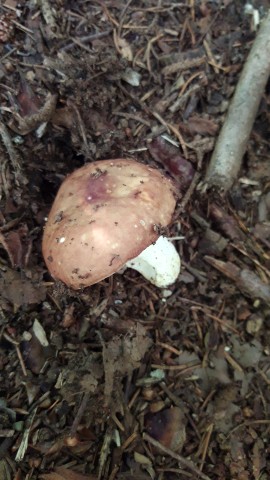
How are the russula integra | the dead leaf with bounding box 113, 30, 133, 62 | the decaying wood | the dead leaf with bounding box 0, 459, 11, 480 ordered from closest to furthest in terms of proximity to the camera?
the russula integra < the dead leaf with bounding box 0, 459, 11, 480 < the decaying wood < the dead leaf with bounding box 113, 30, 133, 62

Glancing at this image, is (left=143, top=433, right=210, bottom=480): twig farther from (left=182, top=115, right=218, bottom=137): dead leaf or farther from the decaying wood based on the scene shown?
(left=182, top=115, right=218, bottom=137): dead leaf

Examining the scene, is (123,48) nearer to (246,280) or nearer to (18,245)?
(18,245)

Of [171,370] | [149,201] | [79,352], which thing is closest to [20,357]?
[79,352]

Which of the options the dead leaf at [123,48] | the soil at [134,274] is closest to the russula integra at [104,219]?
the soil at [134,274]

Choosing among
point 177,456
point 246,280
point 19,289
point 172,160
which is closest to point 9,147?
point 19,289

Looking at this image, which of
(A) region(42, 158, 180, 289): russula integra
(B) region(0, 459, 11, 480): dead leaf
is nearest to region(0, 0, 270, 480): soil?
(B) region(0, 459, 11, 480): dead leaf

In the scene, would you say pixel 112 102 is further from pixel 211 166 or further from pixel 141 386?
pixel 141 386

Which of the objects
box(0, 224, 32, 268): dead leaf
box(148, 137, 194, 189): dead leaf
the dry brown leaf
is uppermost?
box(148, 137, 194, 189): dead leaf
